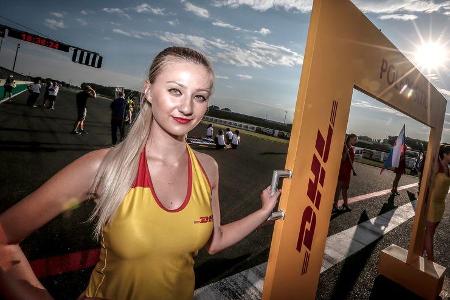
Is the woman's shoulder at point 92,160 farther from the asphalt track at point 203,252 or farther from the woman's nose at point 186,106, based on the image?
the asphalt track at point 203,252

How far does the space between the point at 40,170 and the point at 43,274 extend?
3861 millimetres

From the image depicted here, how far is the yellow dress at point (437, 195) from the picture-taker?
4.62m

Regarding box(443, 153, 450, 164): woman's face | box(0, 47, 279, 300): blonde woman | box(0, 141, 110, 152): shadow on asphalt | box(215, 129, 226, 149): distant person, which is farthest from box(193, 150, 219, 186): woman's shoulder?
box(215, 129, 226, 149): distant person

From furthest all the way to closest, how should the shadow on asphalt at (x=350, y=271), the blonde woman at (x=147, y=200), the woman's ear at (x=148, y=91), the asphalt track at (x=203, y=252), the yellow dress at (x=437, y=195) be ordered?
1. the yellow dress at (x=437, y=195)
2. the shadow on asphalt at (x=350, y=271)
3. the asphalt track at (x=203, y=252)
4. the woman's ear at (x=148, y=91)
5. the blonde woman at (x=147, y=200)

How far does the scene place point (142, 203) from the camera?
138 cm

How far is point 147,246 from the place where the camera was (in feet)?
4.32

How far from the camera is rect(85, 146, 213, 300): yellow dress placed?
1309 millimetres

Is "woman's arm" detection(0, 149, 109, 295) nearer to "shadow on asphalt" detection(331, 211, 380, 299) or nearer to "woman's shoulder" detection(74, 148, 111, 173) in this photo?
"woman's shoulder" detection(74, 148, 111, 173)

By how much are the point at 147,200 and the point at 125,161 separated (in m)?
0.23

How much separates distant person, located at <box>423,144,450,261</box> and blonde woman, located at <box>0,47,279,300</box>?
4400mm

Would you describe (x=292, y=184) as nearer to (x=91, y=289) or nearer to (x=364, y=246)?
(x=91, y=289)

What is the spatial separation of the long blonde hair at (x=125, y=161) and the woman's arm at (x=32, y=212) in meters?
0.08

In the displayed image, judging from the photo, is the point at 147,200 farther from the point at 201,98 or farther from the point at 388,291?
the point at 388,291

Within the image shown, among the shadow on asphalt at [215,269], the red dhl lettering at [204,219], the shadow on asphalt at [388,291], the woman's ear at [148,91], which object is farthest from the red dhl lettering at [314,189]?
the shadow on asphalt at [388,291]
